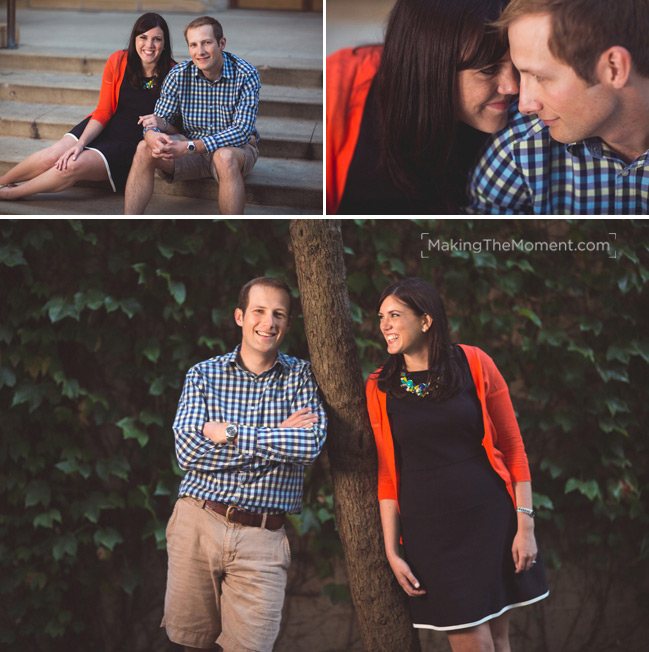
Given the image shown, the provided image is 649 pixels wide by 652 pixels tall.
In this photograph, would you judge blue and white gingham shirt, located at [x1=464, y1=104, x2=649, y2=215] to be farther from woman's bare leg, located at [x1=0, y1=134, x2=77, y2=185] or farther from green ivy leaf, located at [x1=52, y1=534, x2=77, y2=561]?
green ivy leaf, located at [x1=52, y1=534, x2=77, y2=561]

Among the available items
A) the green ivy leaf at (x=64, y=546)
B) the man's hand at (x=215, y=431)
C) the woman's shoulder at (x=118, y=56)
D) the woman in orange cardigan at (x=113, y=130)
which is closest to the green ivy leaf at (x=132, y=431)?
the green ivy leaf at (x=64, y=546)

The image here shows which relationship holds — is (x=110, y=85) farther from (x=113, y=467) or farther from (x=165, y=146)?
(x=113, y=467)

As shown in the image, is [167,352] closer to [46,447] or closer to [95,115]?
[46,447]

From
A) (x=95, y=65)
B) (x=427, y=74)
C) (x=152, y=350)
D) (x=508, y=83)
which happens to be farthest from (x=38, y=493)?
(x=508, y=83)

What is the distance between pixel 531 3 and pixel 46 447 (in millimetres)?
2613

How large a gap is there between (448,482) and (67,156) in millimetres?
1918

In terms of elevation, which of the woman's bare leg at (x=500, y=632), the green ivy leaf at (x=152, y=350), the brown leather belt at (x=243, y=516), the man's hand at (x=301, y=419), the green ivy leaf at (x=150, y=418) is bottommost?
the woman's bare leg at (x=500, y=632)

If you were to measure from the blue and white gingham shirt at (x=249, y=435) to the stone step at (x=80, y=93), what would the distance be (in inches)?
52.2

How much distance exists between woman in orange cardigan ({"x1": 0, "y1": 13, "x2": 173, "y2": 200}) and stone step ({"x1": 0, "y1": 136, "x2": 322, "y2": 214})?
0.12 m

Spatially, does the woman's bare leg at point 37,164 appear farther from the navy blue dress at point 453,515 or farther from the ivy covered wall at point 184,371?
the navy blue dress at point 453,515

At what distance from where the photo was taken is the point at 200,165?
2.66m

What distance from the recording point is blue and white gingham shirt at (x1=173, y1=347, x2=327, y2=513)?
2.03 metres

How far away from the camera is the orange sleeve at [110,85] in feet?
8.98

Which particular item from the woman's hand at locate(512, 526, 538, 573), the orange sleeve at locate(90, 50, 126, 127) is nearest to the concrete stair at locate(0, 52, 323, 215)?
the orange sleeve at locate(90, 50, 126, 127)
